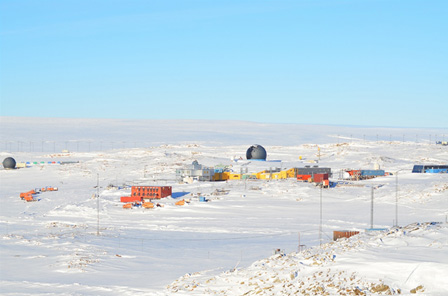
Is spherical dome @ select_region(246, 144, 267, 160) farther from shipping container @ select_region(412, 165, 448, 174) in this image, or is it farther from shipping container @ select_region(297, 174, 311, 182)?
shipping container @ select_region(297, 174, 311, 182)

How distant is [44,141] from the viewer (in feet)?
420

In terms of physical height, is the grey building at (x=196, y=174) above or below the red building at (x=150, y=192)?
above

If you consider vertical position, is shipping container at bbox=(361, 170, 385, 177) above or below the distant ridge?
below

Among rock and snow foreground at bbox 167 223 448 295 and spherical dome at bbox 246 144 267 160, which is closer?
rock and snow foreground at bbox 167 223 448 295

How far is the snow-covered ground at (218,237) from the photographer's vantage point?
13930 mm

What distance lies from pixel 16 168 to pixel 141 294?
2256 inches

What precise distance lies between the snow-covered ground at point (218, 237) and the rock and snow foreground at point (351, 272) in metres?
0.03

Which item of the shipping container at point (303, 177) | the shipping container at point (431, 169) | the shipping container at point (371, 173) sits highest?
the shipping container at point (431, 169)

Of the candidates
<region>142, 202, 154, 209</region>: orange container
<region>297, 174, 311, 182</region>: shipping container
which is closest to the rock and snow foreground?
<region>142, 202, 154, 209</region>: orange container

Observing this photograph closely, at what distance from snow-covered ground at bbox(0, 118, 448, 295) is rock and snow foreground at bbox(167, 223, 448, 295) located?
1.1 inches

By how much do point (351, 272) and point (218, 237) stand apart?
1403cm

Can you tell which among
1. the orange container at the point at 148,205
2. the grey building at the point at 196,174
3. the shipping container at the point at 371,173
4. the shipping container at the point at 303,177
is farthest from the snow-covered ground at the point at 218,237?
the shipping container at the point at 371,173

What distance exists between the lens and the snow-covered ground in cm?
1393

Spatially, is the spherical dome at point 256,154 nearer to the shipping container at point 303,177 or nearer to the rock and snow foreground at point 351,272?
the shipping container at point 303,177
